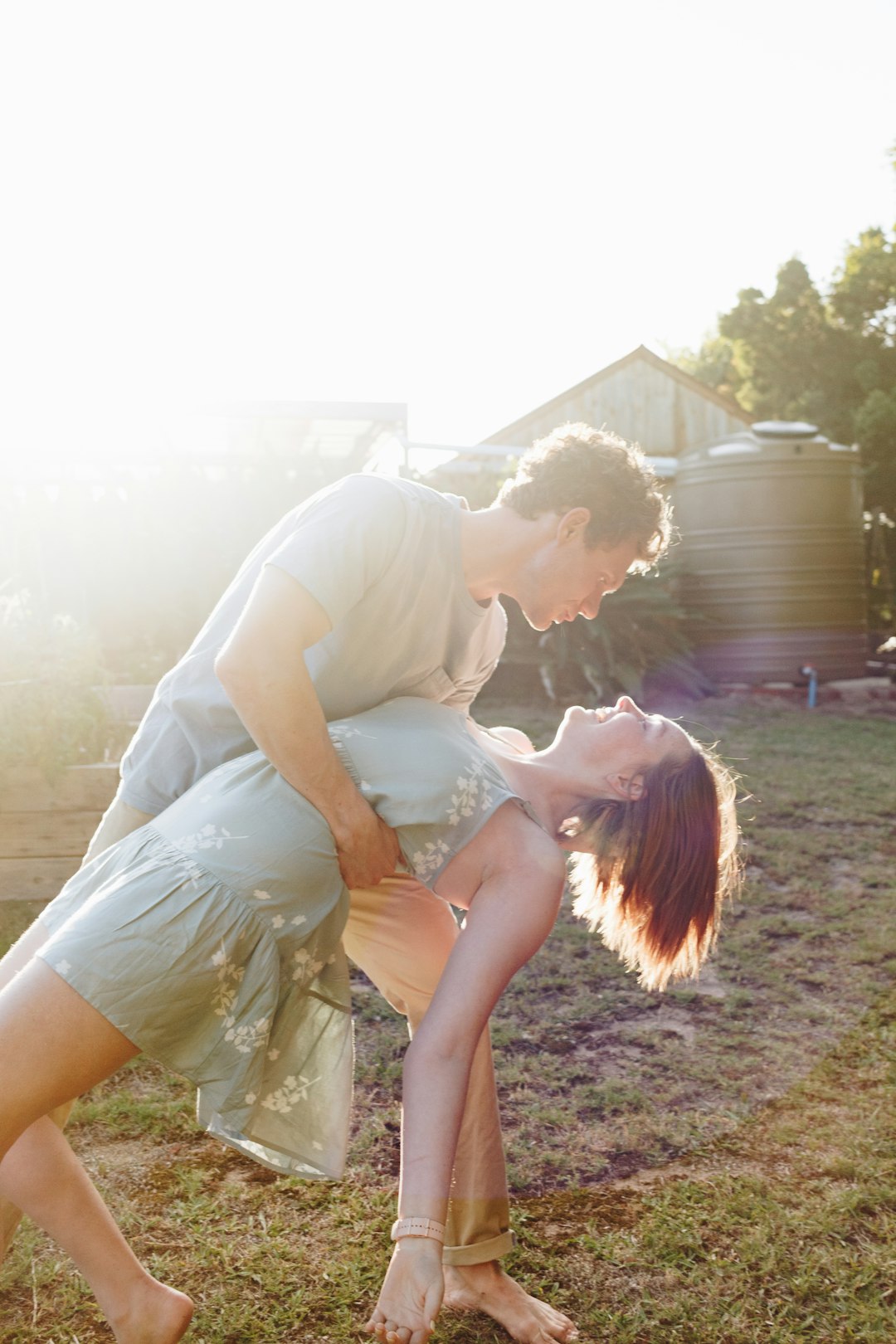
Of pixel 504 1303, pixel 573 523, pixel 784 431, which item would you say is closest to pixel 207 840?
pixel 573 523

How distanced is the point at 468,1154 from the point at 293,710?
3.17ft

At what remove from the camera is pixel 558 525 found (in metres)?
2.20

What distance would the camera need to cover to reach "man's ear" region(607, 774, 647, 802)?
2162 mm

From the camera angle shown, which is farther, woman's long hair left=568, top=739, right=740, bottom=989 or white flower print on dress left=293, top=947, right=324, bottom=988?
woman's long hair left=568, top=739, right=740, bottom=989

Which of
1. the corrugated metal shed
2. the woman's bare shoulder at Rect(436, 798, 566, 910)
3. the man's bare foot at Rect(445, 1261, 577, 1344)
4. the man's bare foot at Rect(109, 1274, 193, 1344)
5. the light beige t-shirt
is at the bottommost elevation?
the man's bare foot at Rect(445, 1261, 577, 1344)

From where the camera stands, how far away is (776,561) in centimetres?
1138

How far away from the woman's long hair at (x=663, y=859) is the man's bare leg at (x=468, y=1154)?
0.34 meters

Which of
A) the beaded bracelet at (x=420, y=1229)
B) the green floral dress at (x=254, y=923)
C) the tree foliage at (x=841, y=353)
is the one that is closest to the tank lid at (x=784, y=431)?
the tree foliage at (x=841, y=353)

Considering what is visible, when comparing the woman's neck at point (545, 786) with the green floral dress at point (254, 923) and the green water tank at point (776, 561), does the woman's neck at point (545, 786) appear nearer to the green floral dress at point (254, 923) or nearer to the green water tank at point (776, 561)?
the green floral dress at point (254, 923)

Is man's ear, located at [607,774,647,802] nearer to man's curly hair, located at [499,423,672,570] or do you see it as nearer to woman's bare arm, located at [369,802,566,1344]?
woman's bare arm, located at [369,802,566,1344]

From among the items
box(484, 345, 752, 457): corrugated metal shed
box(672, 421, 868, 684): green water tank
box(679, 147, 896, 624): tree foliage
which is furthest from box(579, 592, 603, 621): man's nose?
box(484, 345, 752, 457): corrugated metal shed

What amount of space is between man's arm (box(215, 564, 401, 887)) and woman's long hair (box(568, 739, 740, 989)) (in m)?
0.54

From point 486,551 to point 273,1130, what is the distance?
3.65ft

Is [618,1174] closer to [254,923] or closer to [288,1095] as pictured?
[288,1095]
